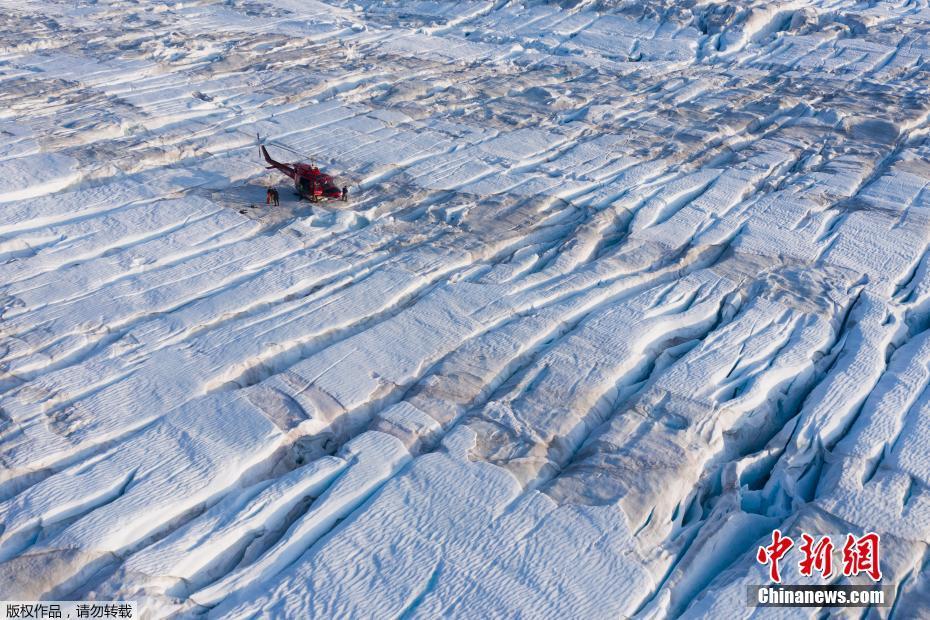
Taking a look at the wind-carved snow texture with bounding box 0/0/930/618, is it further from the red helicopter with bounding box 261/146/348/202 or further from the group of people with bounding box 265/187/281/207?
the red helicopter with bounding box 261/146/348/202

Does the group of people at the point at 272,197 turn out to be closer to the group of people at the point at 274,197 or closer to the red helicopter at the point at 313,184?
the group of people at the point at 274,197

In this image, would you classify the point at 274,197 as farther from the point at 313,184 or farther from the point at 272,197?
the point at 313,184

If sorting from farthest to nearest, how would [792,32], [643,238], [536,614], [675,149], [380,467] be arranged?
[792,32] < [675,149] < [643,238] < [380,467] < [536,614]

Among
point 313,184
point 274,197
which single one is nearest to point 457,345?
point 313,184

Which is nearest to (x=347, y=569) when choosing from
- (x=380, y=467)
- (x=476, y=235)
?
(x=380, y=467)

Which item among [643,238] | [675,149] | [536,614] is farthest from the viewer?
[675,149]

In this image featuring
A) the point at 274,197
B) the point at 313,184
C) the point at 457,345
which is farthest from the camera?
the point at 274,197

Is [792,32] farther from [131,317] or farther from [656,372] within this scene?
[131,317]
